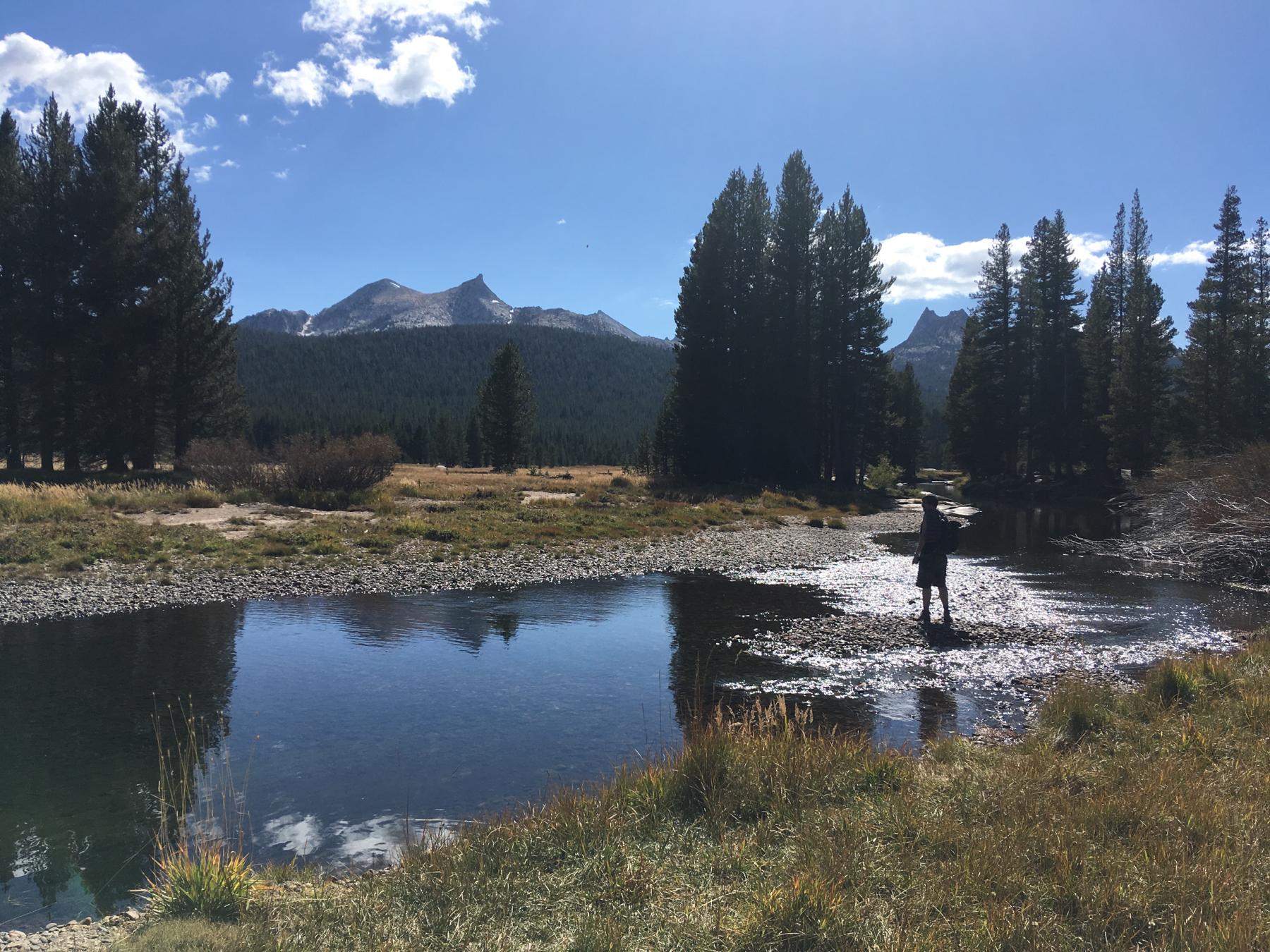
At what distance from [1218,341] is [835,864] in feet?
153

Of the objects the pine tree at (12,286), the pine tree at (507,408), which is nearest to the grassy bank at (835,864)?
the pine tree at (12,286)

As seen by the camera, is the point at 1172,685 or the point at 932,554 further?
the point at 932,554

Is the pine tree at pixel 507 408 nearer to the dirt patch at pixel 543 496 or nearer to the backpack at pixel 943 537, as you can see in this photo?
the dirt patch at pixel 543 496

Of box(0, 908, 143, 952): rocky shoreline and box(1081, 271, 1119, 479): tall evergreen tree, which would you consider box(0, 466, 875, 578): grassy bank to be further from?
box(1081, 271, 1119, 479): tall evergreen tree

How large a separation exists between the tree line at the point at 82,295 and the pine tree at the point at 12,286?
45 mm

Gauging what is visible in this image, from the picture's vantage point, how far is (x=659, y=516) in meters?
30.5

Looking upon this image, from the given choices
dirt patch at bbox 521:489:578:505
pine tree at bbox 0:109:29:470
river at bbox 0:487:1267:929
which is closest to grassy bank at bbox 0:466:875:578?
dirt patch at bbox 521:489:578:505

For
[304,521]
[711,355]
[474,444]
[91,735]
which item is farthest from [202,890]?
[474,444]

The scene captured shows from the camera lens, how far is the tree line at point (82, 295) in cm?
3212

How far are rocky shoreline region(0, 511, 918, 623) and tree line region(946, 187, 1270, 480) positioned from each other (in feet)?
84.5

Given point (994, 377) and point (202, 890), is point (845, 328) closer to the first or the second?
point (994, 377)

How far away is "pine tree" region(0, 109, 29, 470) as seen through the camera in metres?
31.9

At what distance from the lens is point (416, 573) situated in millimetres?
18250

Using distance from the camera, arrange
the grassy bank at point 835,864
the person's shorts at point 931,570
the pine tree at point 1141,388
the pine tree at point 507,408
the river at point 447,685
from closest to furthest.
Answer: the grassy bank at point 835,864 < the river at point 447,685 < the person's shorts at point 931,570 < the pine tree at point 1141,388 < the pine tree at point 507,408
